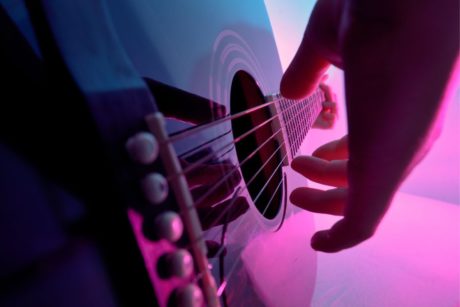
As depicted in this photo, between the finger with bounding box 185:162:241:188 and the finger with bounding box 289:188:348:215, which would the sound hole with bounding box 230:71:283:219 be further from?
the finger with bounding box 185:162:241:188

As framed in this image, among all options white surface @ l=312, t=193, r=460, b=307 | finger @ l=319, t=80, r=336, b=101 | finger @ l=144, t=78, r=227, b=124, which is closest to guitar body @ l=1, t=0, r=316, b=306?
finger @ l=144, t=78, r=227, b=124

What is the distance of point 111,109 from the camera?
243 millimetres

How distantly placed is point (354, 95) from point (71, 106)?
0.90 ft

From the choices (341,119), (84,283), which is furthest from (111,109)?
(341,119)

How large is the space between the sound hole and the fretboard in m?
0.06

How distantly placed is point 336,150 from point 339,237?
1.77ft

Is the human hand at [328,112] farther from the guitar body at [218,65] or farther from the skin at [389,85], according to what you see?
the skin at [389,85]

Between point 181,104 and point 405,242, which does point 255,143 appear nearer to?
point 181,104

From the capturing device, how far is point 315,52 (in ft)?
1.73

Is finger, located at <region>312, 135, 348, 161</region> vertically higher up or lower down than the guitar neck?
lower down

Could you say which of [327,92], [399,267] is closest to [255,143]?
[399,267]

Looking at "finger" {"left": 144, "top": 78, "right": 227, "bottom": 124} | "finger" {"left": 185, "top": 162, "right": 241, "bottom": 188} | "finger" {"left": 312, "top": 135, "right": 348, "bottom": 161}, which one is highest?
"finger" {"left": 144, "top": 78, "right": 227, "bottom": 124}

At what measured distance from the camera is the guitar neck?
836 millimetres

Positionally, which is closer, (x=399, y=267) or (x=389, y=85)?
(x=389, y=85)
